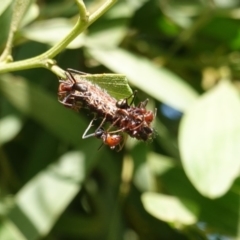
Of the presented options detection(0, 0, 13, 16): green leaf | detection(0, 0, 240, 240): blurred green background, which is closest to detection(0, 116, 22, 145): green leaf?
detection(0, 0, 240, 240): blurred green background

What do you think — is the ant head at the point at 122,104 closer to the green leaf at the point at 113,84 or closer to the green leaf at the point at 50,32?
the green leaf at the point at 113,84

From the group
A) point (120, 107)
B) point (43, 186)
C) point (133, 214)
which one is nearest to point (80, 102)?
point (120, 107)

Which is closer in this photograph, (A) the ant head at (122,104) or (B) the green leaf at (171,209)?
(A) the ant head at (122,104)

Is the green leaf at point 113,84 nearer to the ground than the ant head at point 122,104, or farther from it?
farther from it

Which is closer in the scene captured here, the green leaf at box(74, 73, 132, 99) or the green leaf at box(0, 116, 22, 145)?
the green leaf at box(74, 73, 132, 99)

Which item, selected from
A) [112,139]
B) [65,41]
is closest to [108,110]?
[112,139]

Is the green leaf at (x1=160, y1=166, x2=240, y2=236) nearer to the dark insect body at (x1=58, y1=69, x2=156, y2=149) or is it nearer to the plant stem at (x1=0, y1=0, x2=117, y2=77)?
the dark insect body at (x1=58, y1=69, x2=156, y2=149)

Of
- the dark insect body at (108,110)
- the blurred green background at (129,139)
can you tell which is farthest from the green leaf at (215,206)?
the dark insect body at (108,110)

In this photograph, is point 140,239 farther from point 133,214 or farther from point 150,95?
point 150,95
